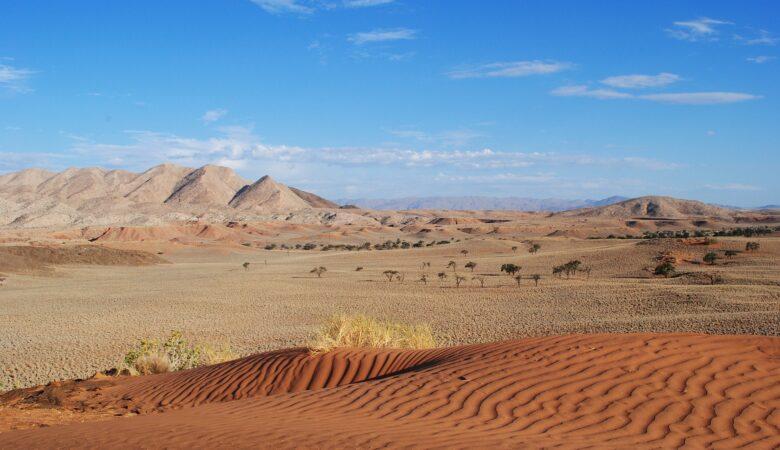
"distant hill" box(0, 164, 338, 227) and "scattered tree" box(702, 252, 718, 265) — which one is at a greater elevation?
"distant hill" box(0, 164, 338, 227)

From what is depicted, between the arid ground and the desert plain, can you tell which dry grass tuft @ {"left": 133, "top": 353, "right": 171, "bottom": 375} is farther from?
the arid ground

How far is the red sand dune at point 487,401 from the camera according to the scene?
5719mm

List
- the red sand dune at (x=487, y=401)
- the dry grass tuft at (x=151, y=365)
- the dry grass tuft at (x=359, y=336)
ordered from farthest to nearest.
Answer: the dry grass tuft at (x=151, y=365) → the dry grass tuft at (x=359, y=336) → the red sand dune at (x=487, y=401)

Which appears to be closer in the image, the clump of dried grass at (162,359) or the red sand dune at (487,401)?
the red sand dune at (487,401)

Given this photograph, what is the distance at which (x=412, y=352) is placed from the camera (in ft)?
33.7

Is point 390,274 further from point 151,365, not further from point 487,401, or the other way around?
point 487,401

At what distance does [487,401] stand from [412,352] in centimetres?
341

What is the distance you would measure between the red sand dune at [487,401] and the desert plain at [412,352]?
0.03m

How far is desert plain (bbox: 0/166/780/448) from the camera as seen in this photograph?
20.2 ft

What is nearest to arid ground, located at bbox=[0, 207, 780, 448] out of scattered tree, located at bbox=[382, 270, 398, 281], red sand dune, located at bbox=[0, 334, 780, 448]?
red sand dune, located at bbox=[0, 334, 780, 448]

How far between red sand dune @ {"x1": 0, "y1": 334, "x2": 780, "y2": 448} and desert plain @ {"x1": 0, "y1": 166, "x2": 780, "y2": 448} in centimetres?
3

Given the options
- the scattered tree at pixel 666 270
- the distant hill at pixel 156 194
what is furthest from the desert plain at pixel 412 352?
the distant hill at pixel 156 194

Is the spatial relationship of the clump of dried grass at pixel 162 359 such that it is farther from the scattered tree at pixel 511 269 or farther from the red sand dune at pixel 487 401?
the scattered tree at pixel 511 269

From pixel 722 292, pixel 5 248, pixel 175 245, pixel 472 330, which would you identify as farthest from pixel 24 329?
pixel 175 245
